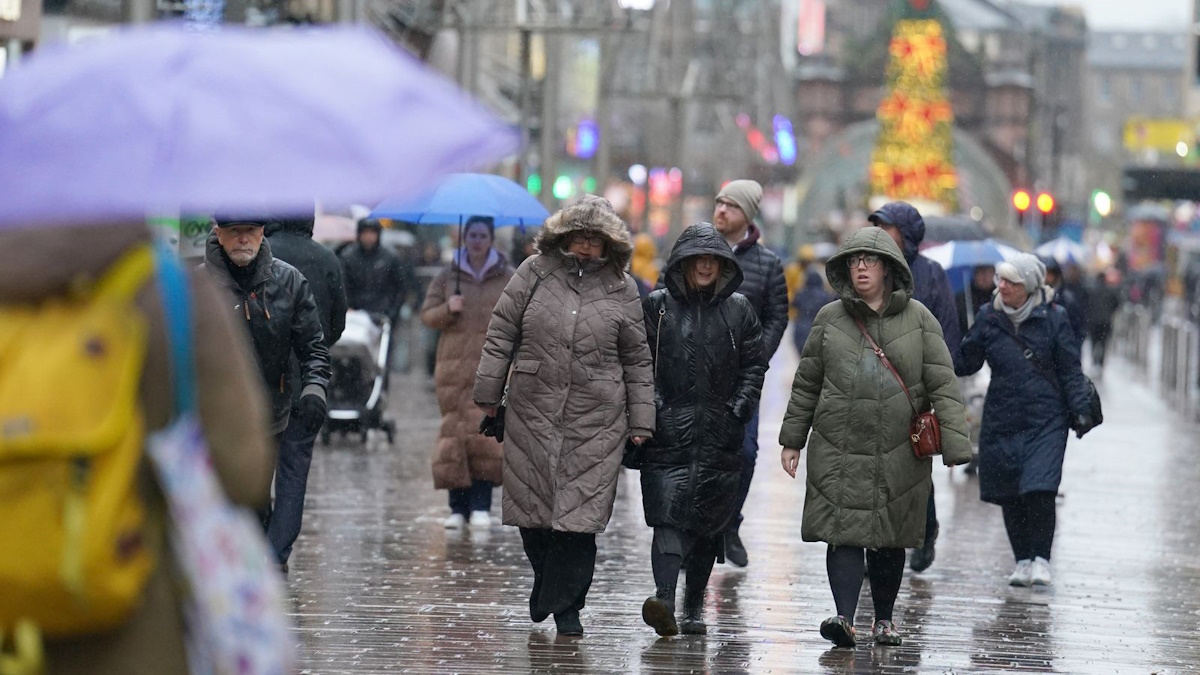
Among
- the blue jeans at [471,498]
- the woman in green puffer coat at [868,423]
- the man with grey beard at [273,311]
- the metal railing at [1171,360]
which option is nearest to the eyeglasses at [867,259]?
the woman in green puffer coat at [868,423]

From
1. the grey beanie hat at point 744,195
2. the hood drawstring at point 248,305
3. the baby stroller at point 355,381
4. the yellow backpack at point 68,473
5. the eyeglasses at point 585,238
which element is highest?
the yellow backpack at point 68,473

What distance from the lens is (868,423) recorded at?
8.49m

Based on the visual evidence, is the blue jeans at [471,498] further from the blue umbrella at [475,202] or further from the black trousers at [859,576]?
the black trousers at [859,576]

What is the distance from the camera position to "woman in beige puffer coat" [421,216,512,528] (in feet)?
39.6

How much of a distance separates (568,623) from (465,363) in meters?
3.89

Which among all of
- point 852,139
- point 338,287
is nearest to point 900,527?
point 338,287

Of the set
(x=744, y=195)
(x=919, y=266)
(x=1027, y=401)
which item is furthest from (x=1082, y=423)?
(x=744, y=195)

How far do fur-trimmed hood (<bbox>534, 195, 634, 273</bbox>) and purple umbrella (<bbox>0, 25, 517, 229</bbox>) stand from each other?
14.9 ft

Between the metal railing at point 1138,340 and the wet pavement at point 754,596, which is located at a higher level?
the wet pavement at point 754,596

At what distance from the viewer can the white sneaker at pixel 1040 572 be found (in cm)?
1060

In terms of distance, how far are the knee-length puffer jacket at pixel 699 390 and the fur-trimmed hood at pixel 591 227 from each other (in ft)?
0.77

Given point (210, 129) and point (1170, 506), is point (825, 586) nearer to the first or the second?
point (1170, 506)

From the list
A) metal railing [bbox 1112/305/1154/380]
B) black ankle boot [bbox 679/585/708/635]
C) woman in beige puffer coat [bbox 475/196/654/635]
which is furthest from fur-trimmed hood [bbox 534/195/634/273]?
metal railing [bbox 1112/305/1154/380]

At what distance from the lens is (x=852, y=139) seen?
90.3 metres
